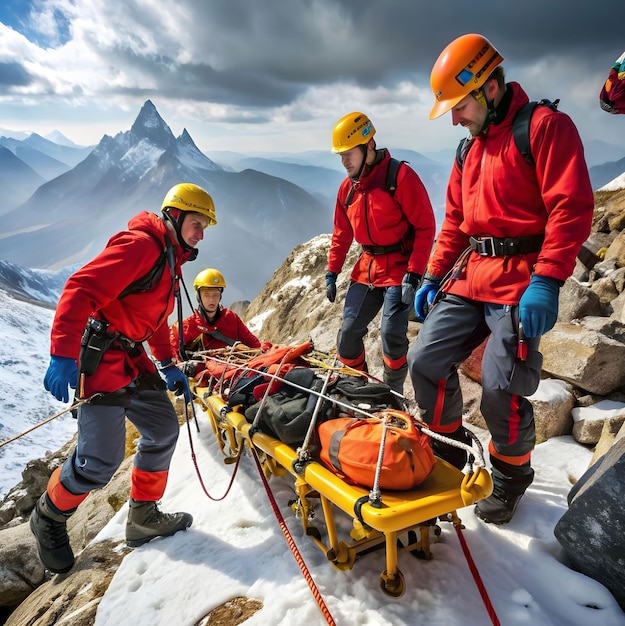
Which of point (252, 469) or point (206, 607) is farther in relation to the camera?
point (252, 469)

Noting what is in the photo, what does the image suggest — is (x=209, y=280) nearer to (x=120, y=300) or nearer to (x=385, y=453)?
(x=120, y=300)

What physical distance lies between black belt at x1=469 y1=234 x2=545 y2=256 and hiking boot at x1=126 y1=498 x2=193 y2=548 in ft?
10.6

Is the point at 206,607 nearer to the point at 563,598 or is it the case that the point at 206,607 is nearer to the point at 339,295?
the point at 563,598

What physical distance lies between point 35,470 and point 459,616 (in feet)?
34.4

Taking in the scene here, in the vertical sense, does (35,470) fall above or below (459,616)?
below

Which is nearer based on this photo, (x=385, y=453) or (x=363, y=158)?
(x=385, y=453)

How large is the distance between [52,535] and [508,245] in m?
4.23

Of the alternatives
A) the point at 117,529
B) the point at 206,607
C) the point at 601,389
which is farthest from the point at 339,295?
the point at 206,607

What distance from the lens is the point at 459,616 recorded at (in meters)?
2.21

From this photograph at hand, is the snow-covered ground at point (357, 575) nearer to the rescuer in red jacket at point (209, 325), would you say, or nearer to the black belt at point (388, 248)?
the black belt at point (388, 248)

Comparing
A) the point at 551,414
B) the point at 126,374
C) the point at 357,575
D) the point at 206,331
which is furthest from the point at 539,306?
the point at 206,331

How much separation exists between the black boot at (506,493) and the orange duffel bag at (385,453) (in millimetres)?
684

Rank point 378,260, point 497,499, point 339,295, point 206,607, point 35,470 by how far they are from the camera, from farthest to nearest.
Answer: point 339,295 → point 35,470 → point 378,260 → point 497,499 → point 206,607

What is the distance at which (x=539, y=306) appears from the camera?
2.41 meters
